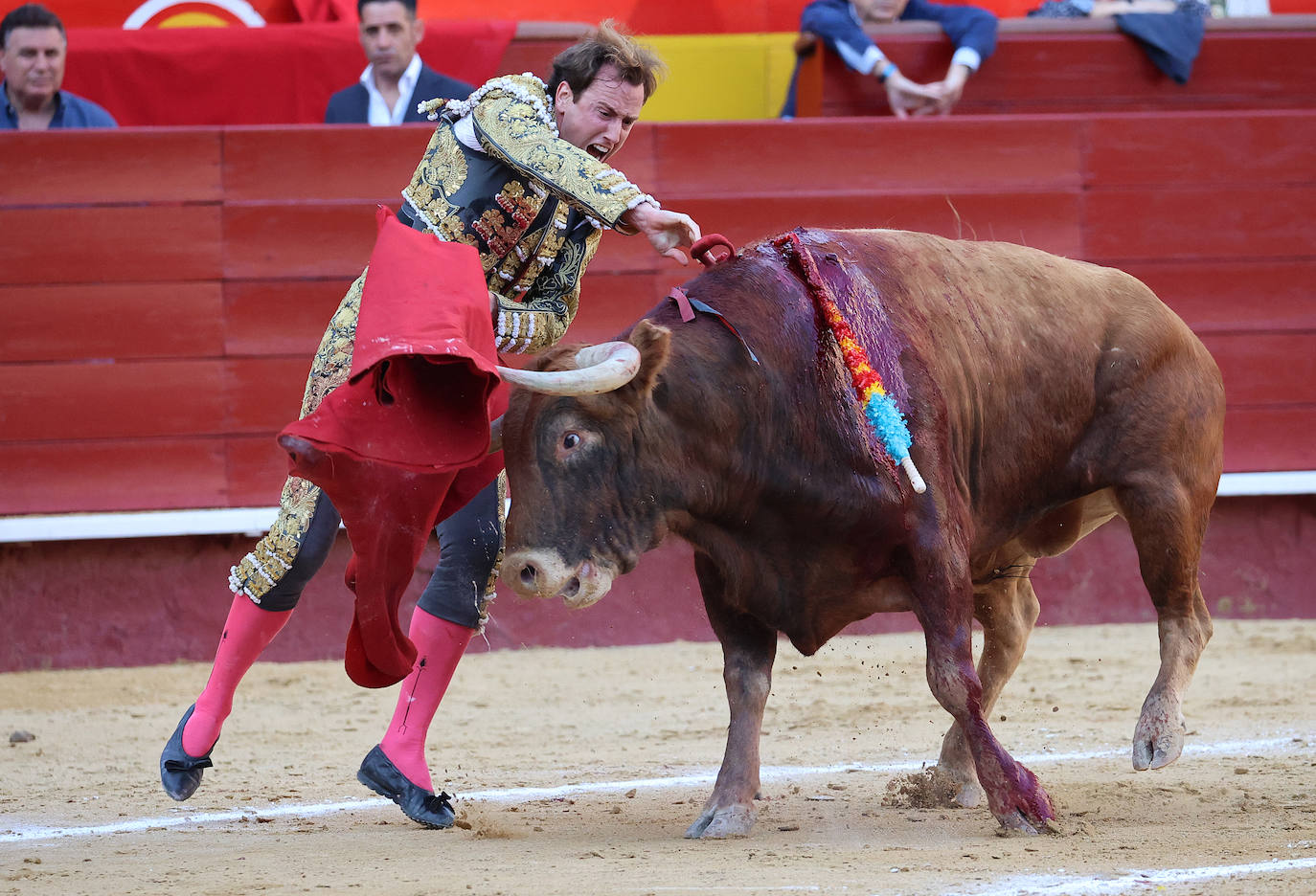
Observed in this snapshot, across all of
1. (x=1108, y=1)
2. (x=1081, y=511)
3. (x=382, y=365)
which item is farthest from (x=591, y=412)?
(x=1108, y=1)

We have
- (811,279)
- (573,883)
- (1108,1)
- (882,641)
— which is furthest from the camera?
(1108,1)

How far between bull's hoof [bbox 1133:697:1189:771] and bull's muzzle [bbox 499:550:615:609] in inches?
42.7

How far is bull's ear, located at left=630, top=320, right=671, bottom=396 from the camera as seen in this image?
2.82 metres

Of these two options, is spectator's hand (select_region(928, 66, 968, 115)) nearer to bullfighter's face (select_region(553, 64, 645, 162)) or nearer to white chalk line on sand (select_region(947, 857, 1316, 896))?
bullfighter's face (select_region(553, 64, 645, 162))

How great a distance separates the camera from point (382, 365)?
9.20 ft

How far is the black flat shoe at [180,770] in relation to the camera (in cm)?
313

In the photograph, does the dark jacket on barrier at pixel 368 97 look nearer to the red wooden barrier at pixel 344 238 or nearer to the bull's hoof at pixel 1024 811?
the red wooden barrier at pixel 344 238

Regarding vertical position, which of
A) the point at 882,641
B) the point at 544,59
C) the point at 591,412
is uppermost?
the point at 591,412

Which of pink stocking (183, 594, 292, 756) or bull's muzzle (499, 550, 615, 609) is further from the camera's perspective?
pink stocking (183, 594, 292, 756)

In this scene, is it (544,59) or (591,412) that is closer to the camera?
(591,412)

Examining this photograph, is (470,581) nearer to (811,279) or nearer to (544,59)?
(811,279)

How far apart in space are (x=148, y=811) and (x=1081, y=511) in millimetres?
1996

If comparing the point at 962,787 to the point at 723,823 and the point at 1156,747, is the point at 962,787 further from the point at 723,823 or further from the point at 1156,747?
the point at 723,823

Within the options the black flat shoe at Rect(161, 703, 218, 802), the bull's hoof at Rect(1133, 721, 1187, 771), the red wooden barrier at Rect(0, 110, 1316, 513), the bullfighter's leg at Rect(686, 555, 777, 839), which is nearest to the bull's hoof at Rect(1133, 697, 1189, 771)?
the bull's hoof at Rect(1133, 721, 1187, 771)
